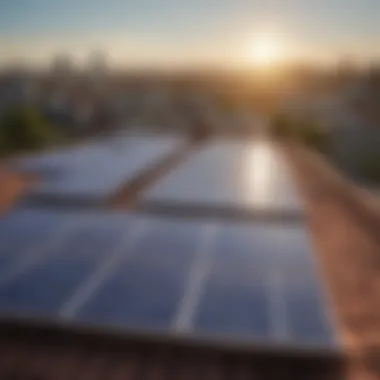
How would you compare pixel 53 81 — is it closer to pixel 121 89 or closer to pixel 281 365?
pixel 121 89

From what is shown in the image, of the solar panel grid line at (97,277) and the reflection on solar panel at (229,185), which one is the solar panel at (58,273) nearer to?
the solar panel grid line at (97,277)

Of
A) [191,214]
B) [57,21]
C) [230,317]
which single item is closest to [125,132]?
[57,21]

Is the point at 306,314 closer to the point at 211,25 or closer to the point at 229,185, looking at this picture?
the point at 229,185

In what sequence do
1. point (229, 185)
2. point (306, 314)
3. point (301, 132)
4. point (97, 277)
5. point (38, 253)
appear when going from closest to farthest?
point (306, 314)
point (97, 277)
point (38, 253)
point (229, 185)
point (301, 132)

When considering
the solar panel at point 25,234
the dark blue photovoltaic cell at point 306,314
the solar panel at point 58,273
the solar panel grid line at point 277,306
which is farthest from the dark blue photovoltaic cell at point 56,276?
the dark blue photovoltaic cell at point 306,314

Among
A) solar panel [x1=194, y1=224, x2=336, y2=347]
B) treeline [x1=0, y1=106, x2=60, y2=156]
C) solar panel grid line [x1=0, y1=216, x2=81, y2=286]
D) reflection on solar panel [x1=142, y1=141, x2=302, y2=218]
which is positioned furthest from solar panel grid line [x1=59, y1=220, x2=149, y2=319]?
treeline [x1=0, y1=106, x2=60, y2=156]

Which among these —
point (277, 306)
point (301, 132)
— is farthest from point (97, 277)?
point (301, 132)

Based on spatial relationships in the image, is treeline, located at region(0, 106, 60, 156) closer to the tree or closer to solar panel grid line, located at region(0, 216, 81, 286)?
the tree
